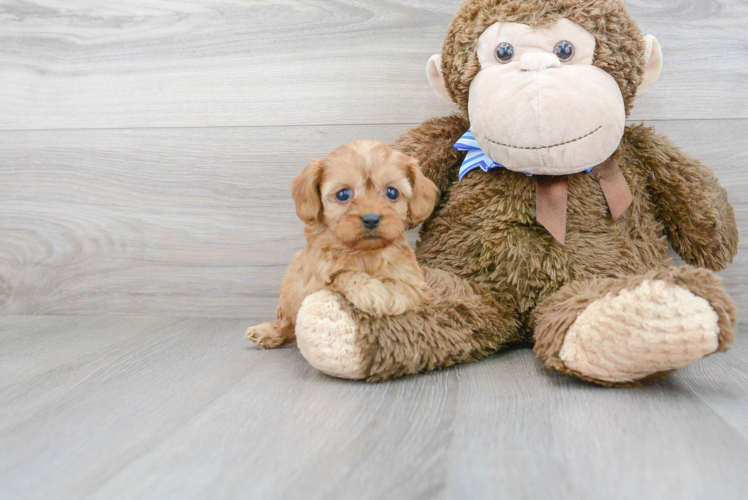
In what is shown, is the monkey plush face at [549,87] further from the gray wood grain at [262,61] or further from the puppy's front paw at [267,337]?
the puppy's front paw at [267,337]

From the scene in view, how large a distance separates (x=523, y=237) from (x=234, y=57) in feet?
2.77

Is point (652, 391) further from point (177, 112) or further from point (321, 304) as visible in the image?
point (177, 112)

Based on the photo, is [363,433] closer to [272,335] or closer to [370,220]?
[370,220]

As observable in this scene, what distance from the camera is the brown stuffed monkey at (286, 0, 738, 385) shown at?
34.6 inches

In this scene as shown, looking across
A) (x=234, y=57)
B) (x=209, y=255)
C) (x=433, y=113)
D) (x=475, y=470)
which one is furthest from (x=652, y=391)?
(x=234, y=57)

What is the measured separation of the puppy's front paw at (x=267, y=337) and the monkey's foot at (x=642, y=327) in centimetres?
54

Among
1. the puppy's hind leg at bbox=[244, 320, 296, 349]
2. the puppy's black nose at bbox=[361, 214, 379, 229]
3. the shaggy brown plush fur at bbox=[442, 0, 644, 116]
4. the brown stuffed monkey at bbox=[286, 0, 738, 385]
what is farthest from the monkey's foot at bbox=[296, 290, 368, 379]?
the shaggy brown plush fur at bbox=[442, 0, 644, 116]

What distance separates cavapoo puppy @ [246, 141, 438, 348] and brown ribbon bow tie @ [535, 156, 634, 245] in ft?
0.76

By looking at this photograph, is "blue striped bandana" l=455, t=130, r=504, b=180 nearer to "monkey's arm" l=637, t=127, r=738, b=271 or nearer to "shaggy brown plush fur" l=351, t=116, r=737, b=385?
"shaggy brown plush fur" l=351, t=116, r=737, b=385

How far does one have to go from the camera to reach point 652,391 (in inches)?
34.8

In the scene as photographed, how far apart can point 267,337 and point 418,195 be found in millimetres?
451

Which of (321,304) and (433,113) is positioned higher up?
(433,113)

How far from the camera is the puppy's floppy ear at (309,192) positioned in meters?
0.96

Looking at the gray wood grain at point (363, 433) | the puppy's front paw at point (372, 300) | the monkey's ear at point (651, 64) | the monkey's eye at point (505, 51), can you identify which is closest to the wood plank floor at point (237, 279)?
the gray wood grain at point (363, 433)
